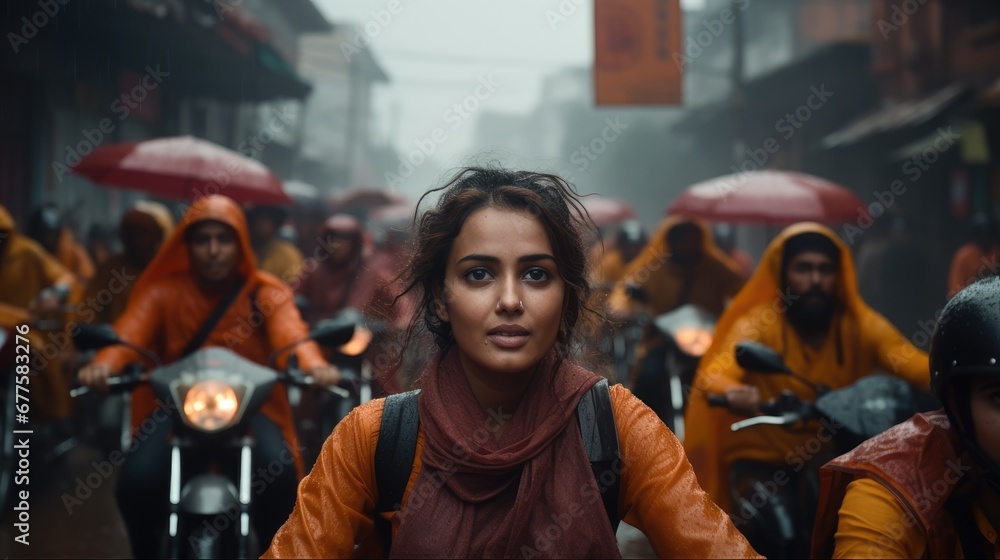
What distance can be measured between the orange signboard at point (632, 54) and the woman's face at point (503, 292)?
37.0 ft

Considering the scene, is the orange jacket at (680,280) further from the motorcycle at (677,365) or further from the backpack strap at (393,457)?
the backpack strap at (393,457)

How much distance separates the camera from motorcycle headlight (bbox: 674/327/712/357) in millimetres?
6324

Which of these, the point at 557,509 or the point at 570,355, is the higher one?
the point at 570,355

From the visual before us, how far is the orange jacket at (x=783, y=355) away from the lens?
14.9ft

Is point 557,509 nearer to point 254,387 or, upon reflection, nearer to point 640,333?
point 254,387

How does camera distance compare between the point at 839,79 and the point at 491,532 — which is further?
the point at 839,79

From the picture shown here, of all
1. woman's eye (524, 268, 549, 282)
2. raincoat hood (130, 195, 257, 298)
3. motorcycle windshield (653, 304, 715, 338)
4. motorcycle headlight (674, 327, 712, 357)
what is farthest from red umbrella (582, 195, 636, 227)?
woman's eye (524, 268, 549, 282)

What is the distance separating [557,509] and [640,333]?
6760mm

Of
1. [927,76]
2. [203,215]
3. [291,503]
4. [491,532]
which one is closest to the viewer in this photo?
[491,532]

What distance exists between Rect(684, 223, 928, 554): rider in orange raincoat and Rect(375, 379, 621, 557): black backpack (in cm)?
208

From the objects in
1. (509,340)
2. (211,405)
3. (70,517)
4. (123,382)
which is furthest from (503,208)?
(70,517)

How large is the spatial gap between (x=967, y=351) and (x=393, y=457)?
1177mm

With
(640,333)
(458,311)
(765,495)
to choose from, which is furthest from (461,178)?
(640,333)

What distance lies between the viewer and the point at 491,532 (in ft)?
7.00
